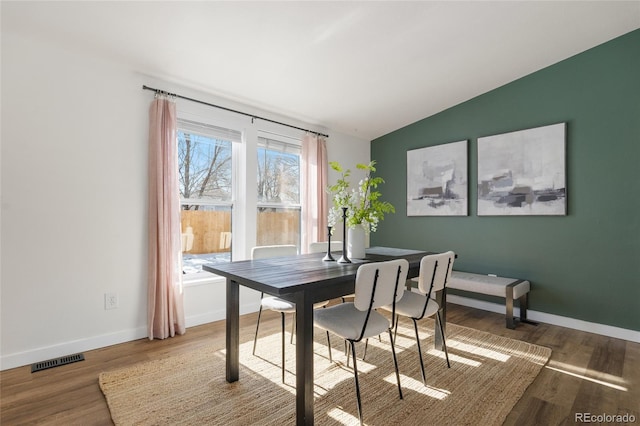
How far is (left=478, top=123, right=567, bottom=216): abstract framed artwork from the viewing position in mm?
3447

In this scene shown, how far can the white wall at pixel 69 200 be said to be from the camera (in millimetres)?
2367

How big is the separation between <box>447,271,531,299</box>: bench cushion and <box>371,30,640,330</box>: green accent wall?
261 millimetres

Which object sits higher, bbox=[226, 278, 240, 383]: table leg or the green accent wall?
the green accent wall

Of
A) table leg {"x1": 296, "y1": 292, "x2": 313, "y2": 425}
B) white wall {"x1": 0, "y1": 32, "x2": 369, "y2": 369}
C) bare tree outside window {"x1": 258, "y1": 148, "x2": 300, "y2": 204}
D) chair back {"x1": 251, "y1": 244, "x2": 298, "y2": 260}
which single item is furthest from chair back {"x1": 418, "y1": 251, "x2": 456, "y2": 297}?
white wall {"x1": 0, "y1": 32, "x2": 369, "y2": 369}

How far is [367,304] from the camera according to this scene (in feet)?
5.99

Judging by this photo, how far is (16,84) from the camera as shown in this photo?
2379mm

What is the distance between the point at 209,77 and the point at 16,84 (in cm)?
145

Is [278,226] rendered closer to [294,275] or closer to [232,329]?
[232,329]

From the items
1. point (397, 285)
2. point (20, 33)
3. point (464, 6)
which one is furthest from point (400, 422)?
point (20, 33)

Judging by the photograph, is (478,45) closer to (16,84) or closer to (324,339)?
(324,339)

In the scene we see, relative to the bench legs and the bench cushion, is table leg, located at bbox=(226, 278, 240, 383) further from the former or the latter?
the bench legs

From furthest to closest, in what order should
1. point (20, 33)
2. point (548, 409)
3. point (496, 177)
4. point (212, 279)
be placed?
point (496, 177)
point (212, 279)
point (20, 33)
point (548, 409)

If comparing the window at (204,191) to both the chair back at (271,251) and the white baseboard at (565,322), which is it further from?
the white baseboard at (565,322)

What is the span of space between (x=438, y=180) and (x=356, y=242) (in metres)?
2.47
